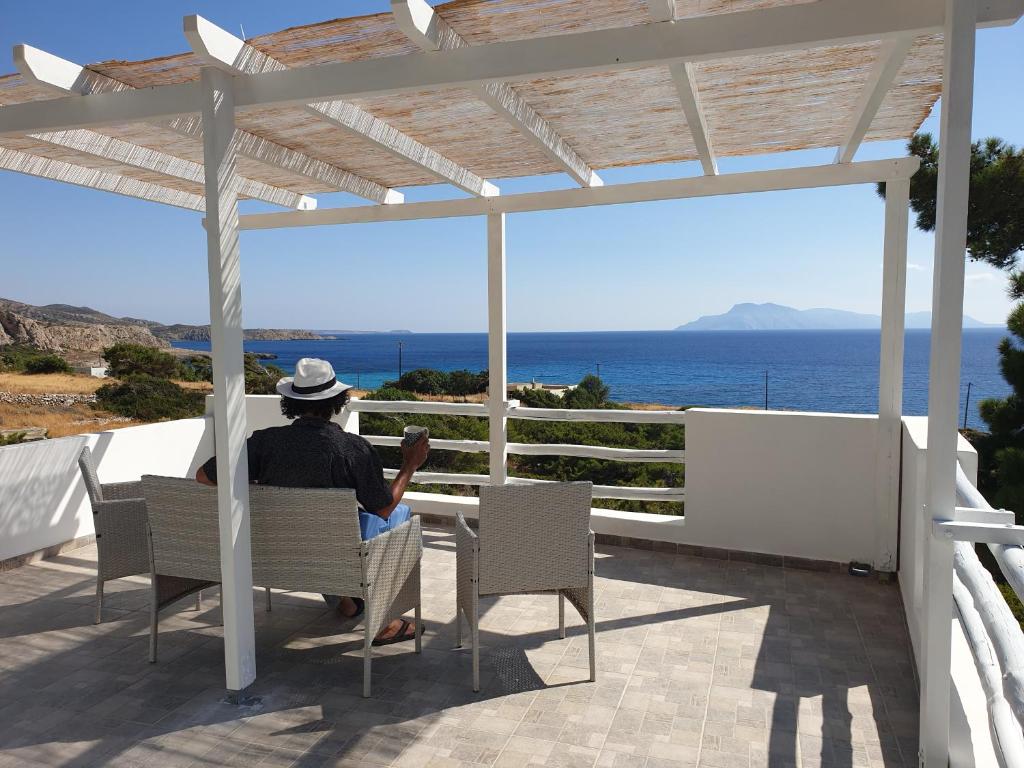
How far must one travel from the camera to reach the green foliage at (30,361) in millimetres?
16703

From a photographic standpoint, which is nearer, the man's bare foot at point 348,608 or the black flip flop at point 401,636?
the black flip flop at point 401,636

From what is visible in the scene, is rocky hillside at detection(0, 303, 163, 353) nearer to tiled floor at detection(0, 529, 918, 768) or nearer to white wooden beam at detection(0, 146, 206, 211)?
white wooden beam at detection(0, 146, 206, 211)

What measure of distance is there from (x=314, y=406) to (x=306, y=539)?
24.1 inches

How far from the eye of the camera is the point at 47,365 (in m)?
17.7

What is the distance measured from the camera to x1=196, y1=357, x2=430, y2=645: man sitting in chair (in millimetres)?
2910

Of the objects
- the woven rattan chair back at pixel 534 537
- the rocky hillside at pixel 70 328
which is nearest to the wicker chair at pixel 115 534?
the woven rattan chair back at pixel 534 537

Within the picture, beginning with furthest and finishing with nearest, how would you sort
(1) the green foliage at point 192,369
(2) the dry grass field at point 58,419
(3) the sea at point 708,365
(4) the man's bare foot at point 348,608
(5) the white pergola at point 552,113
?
1. (3) the sea at point 708,365
2. (1) the green foliage at point 192,369
3. (2) the dry grass field at point 58,419
4. (4) the man's bare foot at point 348,608
5. (5) the white pergola at point 552,113

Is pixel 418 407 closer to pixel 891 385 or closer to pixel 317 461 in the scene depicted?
pixel 317 461

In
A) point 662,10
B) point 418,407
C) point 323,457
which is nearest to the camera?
point 662,10

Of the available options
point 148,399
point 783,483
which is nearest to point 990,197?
point 783,483

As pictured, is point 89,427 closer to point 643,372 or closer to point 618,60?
point 618,60

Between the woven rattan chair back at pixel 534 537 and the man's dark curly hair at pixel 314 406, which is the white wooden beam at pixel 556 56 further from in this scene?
the woven rattan chair back at pixel 534 537

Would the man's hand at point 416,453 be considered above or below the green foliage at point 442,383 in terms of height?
above

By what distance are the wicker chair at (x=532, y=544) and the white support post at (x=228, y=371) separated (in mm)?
862
